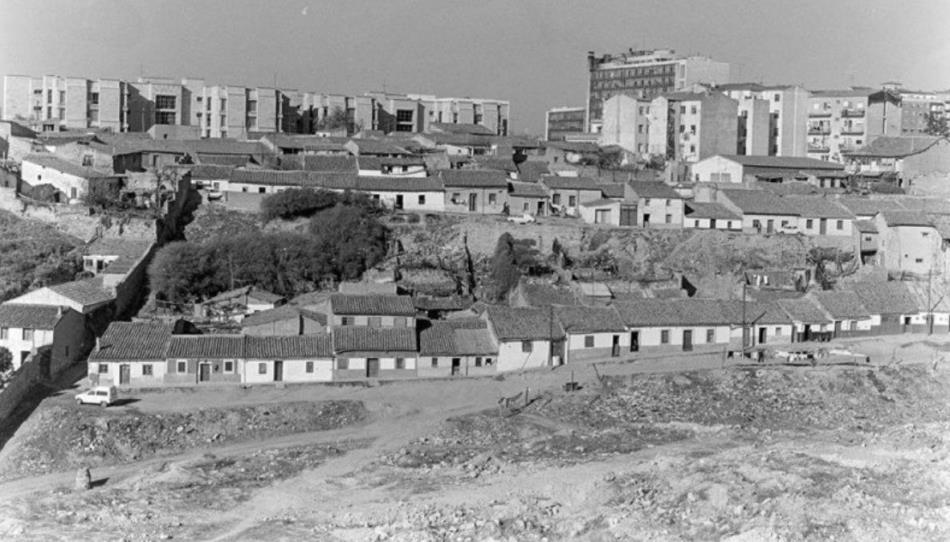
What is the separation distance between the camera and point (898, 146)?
60.9 meters

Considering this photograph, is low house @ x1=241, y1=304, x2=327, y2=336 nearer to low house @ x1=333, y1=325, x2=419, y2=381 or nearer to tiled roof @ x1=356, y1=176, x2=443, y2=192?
low house @ x1=333, y1=325, x2=419, y2=381

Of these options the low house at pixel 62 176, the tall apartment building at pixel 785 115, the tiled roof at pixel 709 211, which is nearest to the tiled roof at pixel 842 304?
the tiled roof at pixel 709 211

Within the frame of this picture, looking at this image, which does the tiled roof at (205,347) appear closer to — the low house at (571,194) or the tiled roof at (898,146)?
the low house at (571,194)

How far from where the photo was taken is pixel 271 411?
101 ft

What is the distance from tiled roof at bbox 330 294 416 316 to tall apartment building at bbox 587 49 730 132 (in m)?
43.2

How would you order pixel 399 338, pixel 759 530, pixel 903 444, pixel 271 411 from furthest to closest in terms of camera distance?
pixel 399 338 → pixel 271 411 → pixel 903 444 → pixel 759 530

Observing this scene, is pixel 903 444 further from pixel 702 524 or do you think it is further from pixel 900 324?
pixel 900 324

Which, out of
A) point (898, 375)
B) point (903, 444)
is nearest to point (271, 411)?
point (903, 444)

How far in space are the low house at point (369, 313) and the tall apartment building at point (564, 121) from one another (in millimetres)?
50093

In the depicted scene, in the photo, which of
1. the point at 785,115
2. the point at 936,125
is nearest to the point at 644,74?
the point at 785,115

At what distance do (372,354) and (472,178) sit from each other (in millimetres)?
17353

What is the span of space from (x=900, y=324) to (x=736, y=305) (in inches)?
286

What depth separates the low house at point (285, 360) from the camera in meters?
33.2

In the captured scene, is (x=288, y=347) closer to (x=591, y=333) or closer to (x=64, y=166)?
(x=591, y=333)
